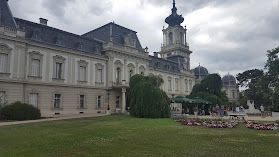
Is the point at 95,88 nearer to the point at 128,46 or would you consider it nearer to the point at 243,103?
the point at 128,46

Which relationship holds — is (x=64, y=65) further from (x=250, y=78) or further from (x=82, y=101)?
(x=250, y=78)

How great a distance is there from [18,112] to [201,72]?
5927 centimetres

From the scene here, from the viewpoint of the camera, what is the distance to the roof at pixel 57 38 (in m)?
25.7

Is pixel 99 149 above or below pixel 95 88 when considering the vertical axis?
below

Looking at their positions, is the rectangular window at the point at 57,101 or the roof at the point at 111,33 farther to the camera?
the roof at the point at 111,33

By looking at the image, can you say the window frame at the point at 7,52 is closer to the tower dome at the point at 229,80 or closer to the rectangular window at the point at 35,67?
the rectangular window at the point at 35,67

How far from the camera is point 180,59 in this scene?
56.9m

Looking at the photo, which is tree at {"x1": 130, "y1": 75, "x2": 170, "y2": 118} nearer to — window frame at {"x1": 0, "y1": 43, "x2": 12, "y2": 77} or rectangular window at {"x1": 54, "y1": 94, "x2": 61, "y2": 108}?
rectangular window at {"x1": 54, "y1": 94, "x2": 61, "y2": 108}

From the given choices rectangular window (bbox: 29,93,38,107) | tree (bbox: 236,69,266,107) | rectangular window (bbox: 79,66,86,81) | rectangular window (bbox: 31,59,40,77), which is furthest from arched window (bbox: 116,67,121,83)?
tree (bbox: 236,69,266,107)

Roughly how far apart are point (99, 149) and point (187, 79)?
4917 cm

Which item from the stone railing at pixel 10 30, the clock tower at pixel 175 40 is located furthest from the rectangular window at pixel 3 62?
the clock tower at pixel 175 40

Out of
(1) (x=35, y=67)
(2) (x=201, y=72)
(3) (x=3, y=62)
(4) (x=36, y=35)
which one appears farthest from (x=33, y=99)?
(2) (x=201, y=72)

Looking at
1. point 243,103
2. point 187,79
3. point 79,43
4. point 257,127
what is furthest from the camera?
point 243,103

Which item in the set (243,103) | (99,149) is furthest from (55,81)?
(243,103)
